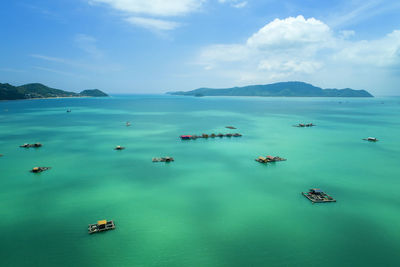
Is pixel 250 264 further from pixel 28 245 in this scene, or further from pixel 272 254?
pixel 28 245

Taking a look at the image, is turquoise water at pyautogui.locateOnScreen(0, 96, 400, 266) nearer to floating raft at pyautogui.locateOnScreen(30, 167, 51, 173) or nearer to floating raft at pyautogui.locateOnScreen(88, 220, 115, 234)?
floating raft at pyautogui.locateOnScreen(88, 220, 115, 234)

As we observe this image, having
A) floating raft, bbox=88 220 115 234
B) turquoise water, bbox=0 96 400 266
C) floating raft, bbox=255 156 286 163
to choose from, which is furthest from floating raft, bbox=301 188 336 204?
floating raft, bbox=88 220 115 234

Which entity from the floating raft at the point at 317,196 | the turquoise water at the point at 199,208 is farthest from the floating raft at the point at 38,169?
the floating raft at the point at 317,196

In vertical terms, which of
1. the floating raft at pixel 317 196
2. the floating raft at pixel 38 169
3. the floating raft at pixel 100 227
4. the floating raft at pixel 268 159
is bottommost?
the floating raft at pixel 100 227

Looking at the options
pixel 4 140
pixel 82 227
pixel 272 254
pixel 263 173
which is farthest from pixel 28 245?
pixel 4 140

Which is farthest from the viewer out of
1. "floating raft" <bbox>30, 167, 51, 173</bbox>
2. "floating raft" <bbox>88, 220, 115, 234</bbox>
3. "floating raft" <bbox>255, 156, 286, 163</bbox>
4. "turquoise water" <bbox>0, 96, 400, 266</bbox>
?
"floating raft" <bbox>255, 156, 286, 163</bbox>

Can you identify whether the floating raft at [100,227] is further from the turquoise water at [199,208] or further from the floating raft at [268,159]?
the floating raft at [268,159]

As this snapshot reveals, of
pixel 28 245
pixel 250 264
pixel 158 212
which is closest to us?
pixel 250 264

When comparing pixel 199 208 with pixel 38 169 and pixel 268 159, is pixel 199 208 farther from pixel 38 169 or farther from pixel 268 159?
pixel 38 169
